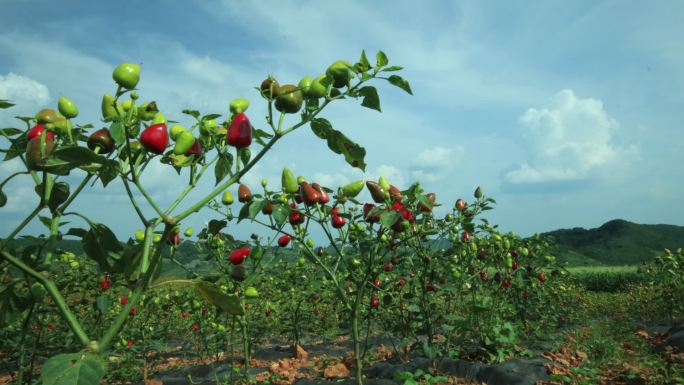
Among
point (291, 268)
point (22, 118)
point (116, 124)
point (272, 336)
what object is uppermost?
point (22, 118)

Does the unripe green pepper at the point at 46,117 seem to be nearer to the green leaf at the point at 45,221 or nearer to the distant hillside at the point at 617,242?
the green leaf at the point at 45,221

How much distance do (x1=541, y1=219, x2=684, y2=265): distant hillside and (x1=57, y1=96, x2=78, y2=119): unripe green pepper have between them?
1968 cm

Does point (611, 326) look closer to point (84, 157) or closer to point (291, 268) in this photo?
point (291, 268)

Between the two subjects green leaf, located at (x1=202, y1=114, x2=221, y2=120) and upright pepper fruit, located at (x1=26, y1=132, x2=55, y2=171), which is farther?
green leaf, located at (x1=202, y1=114, x2=221, y2=120)

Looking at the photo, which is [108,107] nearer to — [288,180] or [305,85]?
[305,85]

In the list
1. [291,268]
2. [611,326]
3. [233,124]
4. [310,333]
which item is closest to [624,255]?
[611,326]

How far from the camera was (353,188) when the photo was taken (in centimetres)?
197

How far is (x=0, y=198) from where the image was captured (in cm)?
143

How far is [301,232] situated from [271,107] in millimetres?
1318

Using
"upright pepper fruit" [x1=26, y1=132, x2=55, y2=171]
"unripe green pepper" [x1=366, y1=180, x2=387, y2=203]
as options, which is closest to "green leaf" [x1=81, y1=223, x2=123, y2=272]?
"upright pepper fruit" [x1=26, y1=132, x2=55, y2=171]

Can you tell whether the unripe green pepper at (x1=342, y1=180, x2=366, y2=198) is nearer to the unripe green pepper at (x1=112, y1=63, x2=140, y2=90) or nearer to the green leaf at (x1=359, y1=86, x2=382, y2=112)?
the green leaf at (x1=359, y1=86, x2=382, y2=112)

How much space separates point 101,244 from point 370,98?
0.85 meters

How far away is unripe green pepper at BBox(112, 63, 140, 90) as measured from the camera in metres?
1.19

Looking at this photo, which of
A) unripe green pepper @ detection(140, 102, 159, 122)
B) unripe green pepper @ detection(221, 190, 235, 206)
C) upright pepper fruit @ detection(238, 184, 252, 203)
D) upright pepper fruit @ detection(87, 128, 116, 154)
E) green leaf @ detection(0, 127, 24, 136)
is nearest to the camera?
upright pepper fruit @ detection(87, 128, 116, 154)
